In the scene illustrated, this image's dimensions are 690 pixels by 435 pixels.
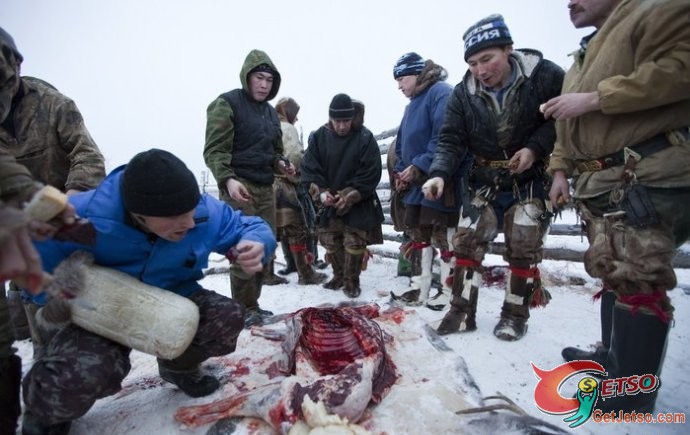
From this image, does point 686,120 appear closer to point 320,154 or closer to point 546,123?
point 546,123

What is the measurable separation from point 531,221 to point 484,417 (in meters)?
1.35

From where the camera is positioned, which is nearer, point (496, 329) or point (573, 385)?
point (573, 385)

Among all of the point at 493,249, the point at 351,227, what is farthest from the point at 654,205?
the point at 493,249

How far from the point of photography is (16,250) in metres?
0.74

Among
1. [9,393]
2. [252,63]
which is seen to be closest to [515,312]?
[9,393]

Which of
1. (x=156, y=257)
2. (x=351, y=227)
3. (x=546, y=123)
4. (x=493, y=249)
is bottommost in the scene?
(x=493, y=249)

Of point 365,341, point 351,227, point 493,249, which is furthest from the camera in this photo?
point 493,249

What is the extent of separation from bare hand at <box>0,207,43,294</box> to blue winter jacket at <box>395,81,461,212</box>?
9.15 ft

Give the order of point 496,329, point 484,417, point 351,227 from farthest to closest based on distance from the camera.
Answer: point 351,227 < point 496,329 < point 484,417

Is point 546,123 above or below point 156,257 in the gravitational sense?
above

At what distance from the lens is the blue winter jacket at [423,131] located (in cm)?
329

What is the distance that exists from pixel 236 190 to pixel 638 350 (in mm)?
2791

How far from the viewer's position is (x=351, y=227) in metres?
3.99

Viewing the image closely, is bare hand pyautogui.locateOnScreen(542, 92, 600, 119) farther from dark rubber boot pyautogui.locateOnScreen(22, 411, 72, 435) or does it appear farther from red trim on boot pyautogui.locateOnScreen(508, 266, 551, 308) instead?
dark rubber boot pyautogui.locateOnScreen(22, 411, 72, 435)
